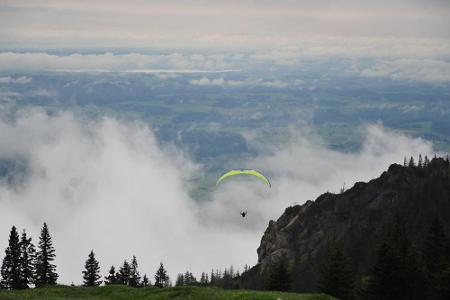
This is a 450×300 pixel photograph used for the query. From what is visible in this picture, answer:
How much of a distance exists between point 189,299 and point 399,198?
13765 cm

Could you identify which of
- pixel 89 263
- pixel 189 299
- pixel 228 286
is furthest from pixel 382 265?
pixel 228 286

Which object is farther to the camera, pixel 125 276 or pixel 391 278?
pixel 125 276

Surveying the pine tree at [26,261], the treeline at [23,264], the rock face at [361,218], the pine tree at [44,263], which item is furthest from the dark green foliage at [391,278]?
the rock face at [361,218]

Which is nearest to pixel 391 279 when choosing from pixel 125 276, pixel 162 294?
pixel 162 294

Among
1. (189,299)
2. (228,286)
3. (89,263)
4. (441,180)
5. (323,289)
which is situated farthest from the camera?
(228,286)

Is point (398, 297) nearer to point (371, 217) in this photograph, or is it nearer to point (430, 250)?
point (430, 250)

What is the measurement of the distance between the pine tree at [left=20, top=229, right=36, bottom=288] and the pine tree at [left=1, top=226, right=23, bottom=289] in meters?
0.66

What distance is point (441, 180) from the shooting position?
17400cm

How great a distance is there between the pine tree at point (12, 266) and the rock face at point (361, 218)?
238 ft

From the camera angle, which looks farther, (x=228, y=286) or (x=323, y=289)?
(x=228, y=286)

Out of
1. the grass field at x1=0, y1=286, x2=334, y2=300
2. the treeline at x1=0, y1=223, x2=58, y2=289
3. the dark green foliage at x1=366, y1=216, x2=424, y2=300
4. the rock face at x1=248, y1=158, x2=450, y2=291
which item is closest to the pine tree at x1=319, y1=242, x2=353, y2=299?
the dark green foliage at x1=366, y1=216, x2=424, y2=300

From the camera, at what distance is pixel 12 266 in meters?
95.5

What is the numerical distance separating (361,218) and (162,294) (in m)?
129

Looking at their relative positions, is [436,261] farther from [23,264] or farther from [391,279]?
[23,264]
